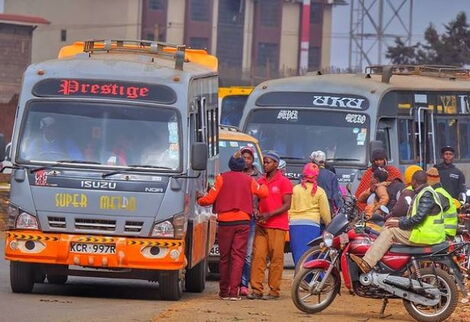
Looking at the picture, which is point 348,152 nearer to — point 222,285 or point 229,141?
point 229,141

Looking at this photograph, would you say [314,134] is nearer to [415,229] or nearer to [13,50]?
[415,229]

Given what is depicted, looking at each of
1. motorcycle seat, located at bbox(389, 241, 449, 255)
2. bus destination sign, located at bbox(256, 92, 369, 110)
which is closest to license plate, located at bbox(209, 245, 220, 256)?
motorcycle seat, located at bbox(389, 241, 449, 255)

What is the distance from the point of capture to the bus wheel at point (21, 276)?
15445mm

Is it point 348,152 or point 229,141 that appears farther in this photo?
point 348,152

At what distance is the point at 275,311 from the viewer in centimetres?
1440

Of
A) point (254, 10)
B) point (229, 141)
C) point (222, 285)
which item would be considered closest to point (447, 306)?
point (222, 285)

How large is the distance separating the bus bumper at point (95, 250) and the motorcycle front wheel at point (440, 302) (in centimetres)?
269

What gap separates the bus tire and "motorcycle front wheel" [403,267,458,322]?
2790mm

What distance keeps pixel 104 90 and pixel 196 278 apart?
9.34 feet

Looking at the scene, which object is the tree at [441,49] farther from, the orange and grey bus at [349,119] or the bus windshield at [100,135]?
the bus windshield at [100,135]

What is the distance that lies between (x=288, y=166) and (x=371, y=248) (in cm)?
856

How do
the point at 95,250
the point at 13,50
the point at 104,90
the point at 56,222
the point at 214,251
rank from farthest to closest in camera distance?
the point at 13,50
the point at 214,251
the point at 104,90
the point at 56,222
the point at 95,250

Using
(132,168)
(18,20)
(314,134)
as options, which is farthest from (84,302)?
(18,20)

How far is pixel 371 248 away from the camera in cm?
1418
